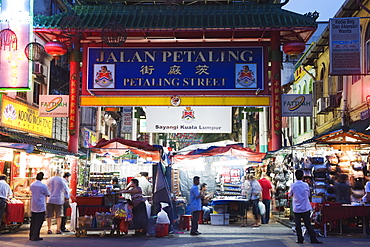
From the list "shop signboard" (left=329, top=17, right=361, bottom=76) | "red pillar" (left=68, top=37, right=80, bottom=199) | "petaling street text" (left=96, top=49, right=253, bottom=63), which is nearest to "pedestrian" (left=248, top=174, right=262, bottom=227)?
"petaling street text" (left=96, top=49, right=253, bottom=63)

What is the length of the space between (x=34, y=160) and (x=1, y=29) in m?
5.35

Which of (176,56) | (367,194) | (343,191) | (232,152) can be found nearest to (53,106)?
(176,56)

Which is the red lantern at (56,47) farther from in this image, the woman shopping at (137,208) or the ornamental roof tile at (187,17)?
the woman shopping at (137,208)

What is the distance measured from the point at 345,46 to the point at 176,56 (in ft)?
21.0

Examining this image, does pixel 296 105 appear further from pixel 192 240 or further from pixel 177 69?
pixel 192 240

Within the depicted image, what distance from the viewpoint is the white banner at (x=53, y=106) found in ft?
63.7

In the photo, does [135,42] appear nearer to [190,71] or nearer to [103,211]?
[190,71]

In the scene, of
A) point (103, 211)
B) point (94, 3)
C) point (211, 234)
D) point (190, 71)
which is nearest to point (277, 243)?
point (211, 234)

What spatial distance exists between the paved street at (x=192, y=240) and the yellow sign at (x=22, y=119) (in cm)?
632

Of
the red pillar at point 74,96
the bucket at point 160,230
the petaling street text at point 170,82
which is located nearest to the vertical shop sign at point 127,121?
the red pillar at point 74,96

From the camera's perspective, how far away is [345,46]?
1644cm

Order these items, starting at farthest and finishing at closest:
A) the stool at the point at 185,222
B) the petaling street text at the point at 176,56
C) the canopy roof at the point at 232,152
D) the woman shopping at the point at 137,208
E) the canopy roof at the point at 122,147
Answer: the canopy roof at the point at 232,152 < the petaling street text at the point at 176,56 < the stool at the point at 185,222 < the canopy roof at the point at 122,147 < the woman shopping at the point at 137,208

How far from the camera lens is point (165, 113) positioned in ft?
73.6

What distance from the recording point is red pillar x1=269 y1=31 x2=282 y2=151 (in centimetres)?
1925
